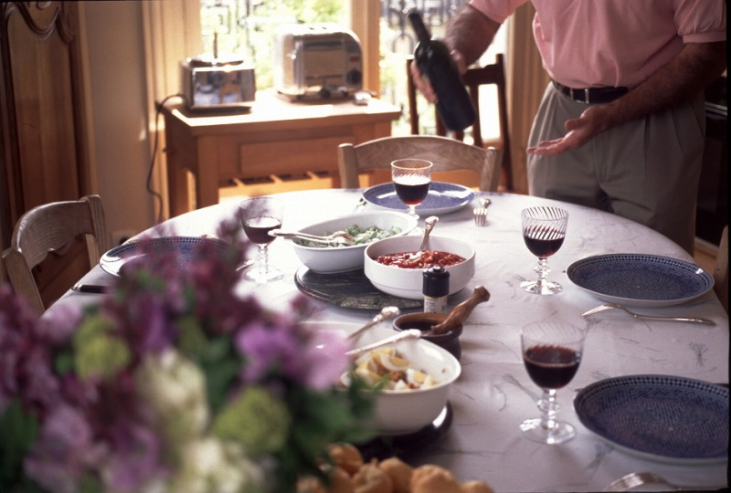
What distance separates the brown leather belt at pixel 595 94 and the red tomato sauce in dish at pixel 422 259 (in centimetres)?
103

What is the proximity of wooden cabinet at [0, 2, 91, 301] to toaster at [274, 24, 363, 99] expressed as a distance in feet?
2.56

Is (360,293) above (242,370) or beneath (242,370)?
beneath

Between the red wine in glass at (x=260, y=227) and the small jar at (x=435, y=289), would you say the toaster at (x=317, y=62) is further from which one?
the small jar at (x=435, y=289)

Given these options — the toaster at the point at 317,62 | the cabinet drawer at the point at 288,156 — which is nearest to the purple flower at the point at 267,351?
the cabinet drawer at the point at 288,156

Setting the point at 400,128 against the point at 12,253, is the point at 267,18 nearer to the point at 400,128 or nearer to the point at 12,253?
the point at 400,128

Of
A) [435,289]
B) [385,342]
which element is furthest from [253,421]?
[435,289]

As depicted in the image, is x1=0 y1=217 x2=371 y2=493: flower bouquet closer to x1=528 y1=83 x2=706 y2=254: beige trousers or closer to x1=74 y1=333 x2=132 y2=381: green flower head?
x1=74 y1=333 x2=132 y2=381: green flower head

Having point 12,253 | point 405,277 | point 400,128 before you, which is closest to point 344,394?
point 405,277

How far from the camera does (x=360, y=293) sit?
1.56 meters

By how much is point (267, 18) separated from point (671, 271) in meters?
2.66

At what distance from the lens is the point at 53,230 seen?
192 centimetres

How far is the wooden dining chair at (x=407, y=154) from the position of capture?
2.51 m

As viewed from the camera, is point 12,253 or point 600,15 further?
point 600,15

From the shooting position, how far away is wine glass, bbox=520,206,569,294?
160cm
